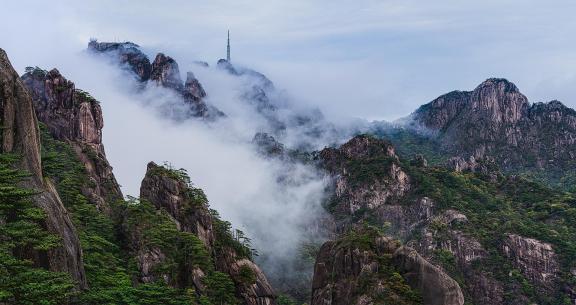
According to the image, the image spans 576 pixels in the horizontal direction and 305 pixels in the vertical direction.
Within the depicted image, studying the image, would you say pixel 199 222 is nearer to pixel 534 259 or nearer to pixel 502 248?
pixel 502 248

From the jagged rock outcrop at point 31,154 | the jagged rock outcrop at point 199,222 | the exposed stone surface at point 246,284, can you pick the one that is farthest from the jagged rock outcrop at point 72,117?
the jagged rock outcrop at point 31,154

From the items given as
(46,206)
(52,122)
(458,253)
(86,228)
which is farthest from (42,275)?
(458,253)

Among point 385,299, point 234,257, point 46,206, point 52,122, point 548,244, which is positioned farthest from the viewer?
point 548,244

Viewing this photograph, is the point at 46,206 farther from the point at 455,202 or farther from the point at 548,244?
the point at 455,202

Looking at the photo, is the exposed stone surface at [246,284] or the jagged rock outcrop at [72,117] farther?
the jagged rock outcrop at [72,117]

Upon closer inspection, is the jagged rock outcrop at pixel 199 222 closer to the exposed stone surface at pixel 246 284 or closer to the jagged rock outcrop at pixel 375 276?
the exposed stone surface at pixel 246 284

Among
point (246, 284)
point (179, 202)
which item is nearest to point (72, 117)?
point (179, 202)
